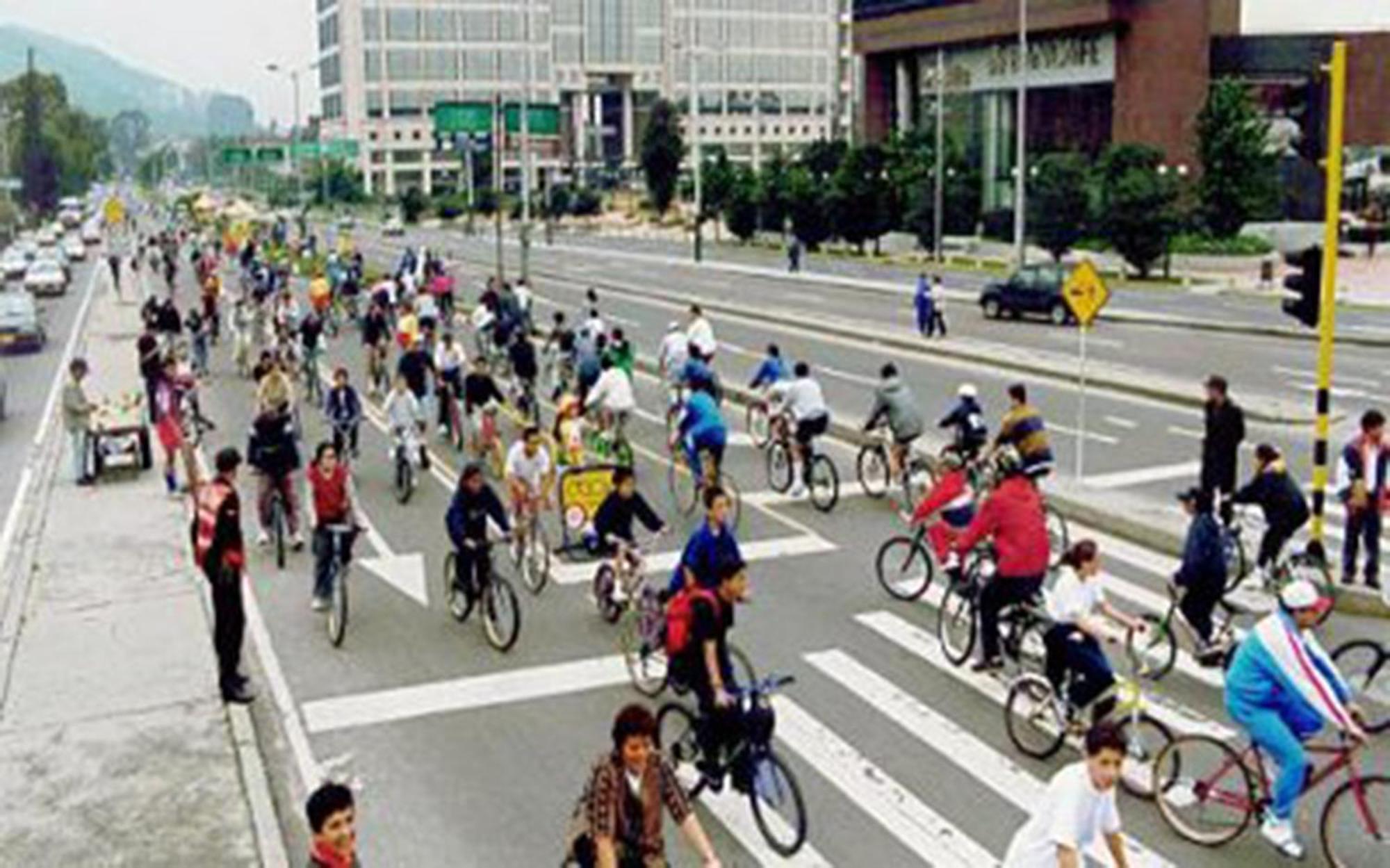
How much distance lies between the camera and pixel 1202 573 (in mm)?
11945

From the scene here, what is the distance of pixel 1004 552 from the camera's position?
11695 mm

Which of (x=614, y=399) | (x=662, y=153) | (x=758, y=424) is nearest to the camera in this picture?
(x=614, y=399)

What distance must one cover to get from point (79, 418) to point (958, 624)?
13.7m

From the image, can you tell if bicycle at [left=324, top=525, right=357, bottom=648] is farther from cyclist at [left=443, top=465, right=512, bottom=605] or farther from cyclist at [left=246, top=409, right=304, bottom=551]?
cyclist at [left=246, top=409, right=304, bottom=551]

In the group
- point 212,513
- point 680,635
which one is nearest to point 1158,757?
point 680,635

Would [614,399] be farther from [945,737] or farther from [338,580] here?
[945,737]

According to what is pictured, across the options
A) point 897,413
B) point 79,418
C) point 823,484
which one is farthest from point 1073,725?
point 79,418

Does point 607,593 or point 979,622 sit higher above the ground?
point 979,622

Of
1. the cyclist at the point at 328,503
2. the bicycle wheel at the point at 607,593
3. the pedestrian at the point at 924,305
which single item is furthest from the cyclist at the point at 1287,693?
the pedestrian at the point at 924,305

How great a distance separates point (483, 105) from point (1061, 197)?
25.5 metres

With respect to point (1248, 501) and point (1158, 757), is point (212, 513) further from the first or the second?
point (1248, 501)

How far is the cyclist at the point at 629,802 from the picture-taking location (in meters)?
7.14

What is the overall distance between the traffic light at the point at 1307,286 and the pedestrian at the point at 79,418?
610 inches

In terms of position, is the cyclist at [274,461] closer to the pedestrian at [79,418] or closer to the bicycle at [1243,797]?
the pedestrian at [79,418]
